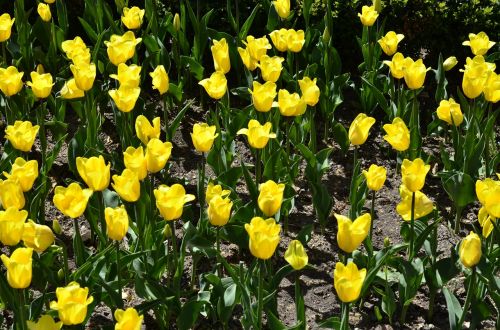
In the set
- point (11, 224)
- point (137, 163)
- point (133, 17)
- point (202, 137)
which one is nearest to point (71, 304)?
point (11, 224)

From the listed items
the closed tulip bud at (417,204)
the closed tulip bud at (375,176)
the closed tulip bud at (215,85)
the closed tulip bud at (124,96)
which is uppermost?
the closed tulip bud at (124,96)

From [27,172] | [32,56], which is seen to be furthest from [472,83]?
[32,56]

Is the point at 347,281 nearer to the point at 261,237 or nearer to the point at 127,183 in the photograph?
the point at 261,237

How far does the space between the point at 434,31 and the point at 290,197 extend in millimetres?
1904

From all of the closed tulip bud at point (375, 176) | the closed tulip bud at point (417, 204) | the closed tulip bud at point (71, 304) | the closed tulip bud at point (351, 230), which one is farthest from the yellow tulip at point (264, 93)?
the closed tulip bud at point (71, 304)

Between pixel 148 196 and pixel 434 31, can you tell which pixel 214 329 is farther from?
pixel 434 31

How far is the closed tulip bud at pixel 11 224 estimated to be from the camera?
2961mm

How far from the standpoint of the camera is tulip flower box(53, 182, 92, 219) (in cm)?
311

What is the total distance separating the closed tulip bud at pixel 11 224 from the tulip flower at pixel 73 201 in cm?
17

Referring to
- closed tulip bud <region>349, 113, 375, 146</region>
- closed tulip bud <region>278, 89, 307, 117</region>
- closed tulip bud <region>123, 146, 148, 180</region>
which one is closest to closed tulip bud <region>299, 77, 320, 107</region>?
closed tulip bud <region>278, 89, 307, 117</region>

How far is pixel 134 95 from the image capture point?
12.5ft

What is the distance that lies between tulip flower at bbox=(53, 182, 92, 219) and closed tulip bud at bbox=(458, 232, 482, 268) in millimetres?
1285

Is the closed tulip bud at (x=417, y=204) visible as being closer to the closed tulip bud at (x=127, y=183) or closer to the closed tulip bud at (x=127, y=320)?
the closed tulip bud at (x=127, y=183)

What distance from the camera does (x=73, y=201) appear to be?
123 inches
